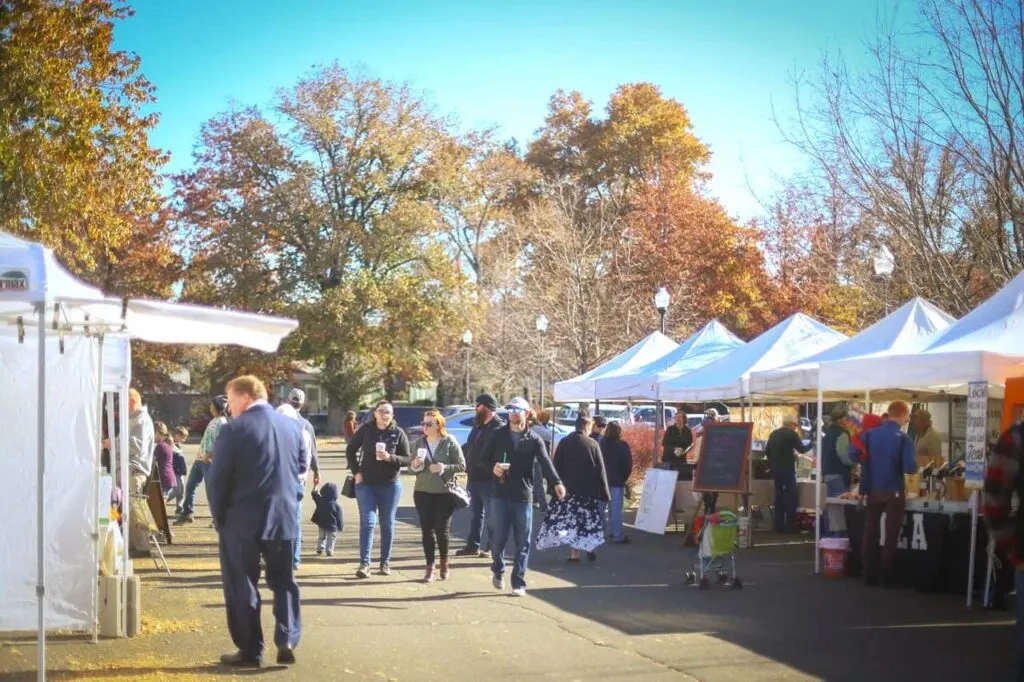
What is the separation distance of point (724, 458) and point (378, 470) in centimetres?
625

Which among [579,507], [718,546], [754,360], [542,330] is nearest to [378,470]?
[579,507]

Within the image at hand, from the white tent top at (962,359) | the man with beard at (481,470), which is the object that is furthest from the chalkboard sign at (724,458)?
the white tent top at (962,359)

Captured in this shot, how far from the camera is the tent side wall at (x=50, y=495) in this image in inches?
367

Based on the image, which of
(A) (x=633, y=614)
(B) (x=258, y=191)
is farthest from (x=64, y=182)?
(B) (x=258, y=191)

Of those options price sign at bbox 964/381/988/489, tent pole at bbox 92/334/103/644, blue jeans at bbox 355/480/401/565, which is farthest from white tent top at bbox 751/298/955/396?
tent pole at bbox 92/334/103/644

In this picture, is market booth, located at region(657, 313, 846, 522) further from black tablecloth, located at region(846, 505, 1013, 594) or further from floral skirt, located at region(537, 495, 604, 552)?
black tablecloth, located at region(846, 505, 1013, 594)

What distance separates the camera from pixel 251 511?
8.41 meters

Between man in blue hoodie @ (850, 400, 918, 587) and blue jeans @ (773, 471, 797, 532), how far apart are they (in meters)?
5.93

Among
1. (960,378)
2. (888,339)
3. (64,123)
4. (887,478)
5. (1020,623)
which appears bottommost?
(1020,623)

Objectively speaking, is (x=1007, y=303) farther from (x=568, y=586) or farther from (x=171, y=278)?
(x=171, y=278)

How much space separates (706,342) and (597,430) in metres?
3.88

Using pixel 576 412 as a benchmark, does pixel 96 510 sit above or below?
above

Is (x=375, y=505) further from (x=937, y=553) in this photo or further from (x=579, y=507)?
(x=937, y=553)

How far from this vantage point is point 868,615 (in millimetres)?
11352
